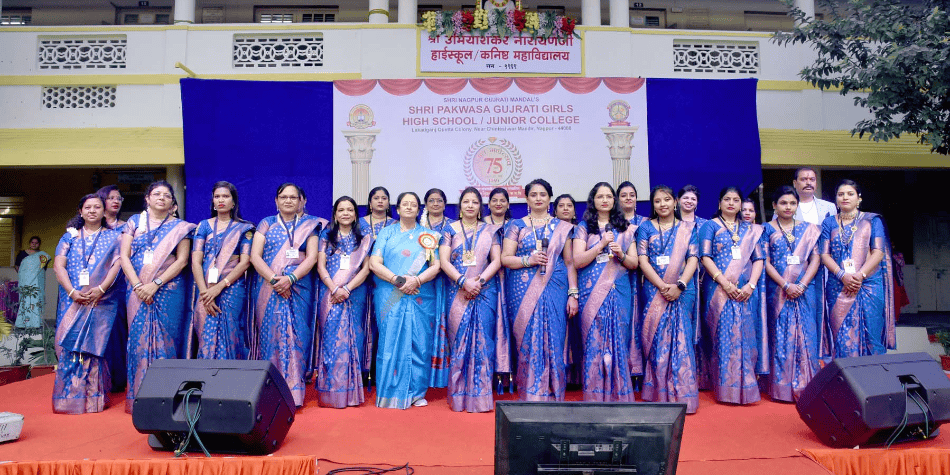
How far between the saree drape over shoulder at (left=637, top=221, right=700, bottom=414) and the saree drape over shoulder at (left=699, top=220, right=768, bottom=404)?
14 cm

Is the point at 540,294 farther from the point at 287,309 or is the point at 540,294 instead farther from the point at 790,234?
the point at 790,234

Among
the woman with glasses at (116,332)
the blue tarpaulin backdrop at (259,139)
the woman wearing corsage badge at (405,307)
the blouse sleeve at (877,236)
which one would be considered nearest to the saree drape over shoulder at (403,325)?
the woman wearing corsage badge at (405,307)

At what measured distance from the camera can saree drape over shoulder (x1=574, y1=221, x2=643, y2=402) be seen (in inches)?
138

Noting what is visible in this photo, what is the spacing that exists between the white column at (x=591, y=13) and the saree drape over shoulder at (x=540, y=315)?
388 centimetres

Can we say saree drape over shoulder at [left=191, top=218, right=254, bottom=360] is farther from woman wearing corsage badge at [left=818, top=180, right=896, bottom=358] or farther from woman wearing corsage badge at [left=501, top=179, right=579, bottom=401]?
woman wearing corsage badge at [left=818, top=180, right=896, bottom=358]

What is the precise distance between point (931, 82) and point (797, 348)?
2.52m

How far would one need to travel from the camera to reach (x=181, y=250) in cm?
364

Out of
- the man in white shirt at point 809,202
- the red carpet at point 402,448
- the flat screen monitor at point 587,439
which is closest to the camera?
the flat screen monitor at point 587,439

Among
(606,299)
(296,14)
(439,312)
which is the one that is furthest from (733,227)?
(296,14)

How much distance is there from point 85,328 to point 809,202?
15.5ft

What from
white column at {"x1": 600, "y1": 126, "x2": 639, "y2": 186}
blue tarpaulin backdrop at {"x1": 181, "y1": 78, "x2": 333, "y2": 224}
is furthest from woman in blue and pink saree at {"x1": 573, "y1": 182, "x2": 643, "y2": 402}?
blue tarpaulin backdrop at {"x1": 181, "y1": 78, "x2": 333, "y2": 224}

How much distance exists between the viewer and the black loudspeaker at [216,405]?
8.16 ft

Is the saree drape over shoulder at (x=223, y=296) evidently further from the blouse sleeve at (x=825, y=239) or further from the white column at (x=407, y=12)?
the white column at (x=407, y=12)

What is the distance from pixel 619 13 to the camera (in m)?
6.77
